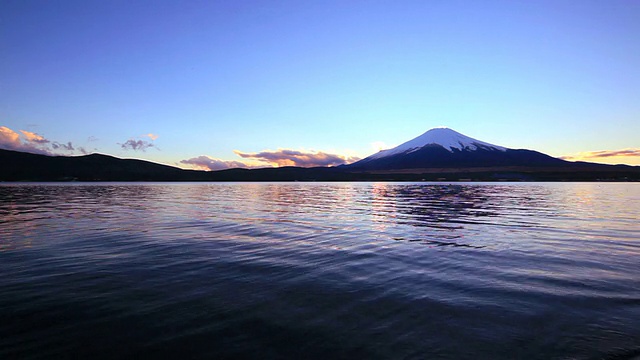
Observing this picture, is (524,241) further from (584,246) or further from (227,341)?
(227,341)

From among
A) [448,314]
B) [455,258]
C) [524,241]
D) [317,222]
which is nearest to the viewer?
[448,314]

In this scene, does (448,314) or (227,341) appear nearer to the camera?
(227,341)

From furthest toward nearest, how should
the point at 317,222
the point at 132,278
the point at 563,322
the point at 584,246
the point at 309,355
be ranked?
the point at 317,222 → the point at 584,246 → the point at 132,278 → the point at 563,322 → the point at 309,355

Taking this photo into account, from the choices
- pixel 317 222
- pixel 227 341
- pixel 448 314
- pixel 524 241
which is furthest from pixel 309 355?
pixel 317 222

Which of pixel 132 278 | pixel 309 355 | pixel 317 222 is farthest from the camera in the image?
pixel 317 222

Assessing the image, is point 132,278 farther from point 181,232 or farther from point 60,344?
point 181,232

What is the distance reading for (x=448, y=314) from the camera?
21.9 feet

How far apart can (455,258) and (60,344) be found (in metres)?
11.4

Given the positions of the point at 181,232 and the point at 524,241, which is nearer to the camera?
the point at 524,241

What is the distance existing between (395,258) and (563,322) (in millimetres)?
5923

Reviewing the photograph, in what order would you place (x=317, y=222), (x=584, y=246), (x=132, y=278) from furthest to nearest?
(x=317, y=222) → (x=584, y=246) → (x=132, y=278)

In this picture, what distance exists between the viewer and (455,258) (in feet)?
38.5

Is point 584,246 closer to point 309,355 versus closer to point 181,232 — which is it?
point 309,355

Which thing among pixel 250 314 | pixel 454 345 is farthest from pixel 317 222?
pixel 454 345
